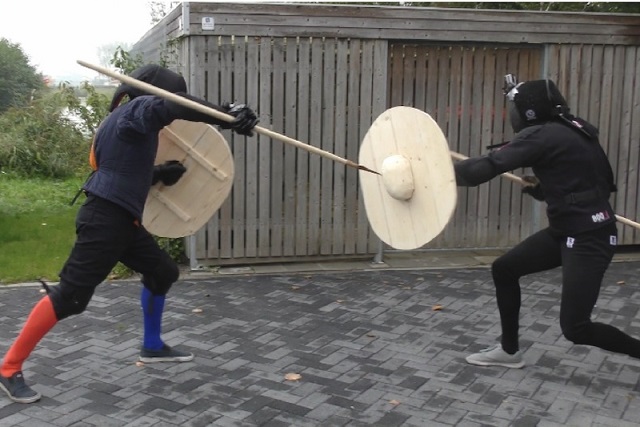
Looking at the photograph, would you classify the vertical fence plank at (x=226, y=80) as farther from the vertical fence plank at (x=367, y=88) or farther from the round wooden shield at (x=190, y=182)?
the round wooden shield at (x=190, y=182)

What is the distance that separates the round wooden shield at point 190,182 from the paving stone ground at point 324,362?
896mm

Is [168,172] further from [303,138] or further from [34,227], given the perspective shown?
[34,227]

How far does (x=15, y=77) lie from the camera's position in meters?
17.1

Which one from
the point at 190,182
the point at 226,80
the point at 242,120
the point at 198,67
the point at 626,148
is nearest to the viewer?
the point at 242,120

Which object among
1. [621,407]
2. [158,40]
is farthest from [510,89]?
[158,40]

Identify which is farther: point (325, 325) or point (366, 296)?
point (366, 296)

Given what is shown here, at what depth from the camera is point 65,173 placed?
13.0 meters

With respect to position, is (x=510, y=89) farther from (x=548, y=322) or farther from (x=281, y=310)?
(x=281, y=310)

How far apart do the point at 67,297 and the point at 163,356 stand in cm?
91

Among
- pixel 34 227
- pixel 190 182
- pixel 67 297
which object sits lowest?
pixel 34 227

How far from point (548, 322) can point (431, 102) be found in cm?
297

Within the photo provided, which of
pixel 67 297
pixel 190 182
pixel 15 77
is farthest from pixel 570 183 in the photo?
pixel 15 77

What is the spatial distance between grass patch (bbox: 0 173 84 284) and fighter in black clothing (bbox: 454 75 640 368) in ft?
14.9

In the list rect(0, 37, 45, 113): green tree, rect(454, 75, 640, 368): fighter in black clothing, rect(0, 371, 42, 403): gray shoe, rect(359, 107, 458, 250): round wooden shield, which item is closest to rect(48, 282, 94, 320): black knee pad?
rect(0, 371, 42, 403): gray shoe
